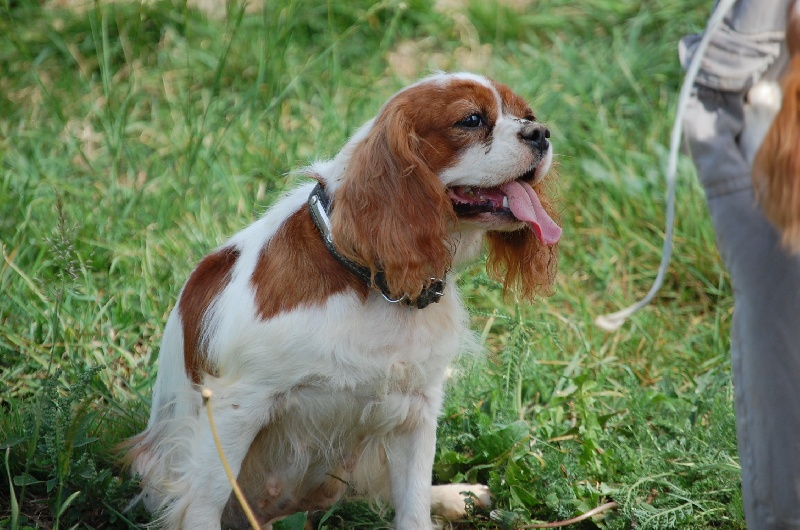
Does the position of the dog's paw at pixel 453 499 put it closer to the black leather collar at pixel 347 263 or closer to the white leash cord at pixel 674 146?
the black leather collar at pixel 347 263

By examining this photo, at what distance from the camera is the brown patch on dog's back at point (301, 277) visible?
2.56m

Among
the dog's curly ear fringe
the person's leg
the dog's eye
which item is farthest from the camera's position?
the dog's eye

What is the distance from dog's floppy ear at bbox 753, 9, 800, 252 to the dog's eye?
36.0 inches

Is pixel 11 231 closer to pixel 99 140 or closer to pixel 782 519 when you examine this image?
pixel 99 140

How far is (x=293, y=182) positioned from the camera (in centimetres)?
412

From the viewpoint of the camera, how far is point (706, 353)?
398cm

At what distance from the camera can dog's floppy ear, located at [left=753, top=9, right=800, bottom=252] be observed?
1.80m

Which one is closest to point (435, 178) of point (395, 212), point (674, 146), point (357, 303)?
point (395, 212)

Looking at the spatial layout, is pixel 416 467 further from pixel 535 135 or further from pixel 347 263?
pixel 535 135

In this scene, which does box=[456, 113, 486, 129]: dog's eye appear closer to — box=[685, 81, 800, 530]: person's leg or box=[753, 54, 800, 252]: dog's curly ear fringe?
box=[685, 81, 800, 530]: person's leg

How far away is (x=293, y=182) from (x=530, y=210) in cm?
173

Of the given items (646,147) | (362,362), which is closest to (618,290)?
(646,147)

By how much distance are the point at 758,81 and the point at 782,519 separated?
1.05 m

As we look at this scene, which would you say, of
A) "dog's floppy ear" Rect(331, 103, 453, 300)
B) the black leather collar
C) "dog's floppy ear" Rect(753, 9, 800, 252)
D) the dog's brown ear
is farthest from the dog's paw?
"dog's floppy ear" Rect(753, 9, 800, 252)
